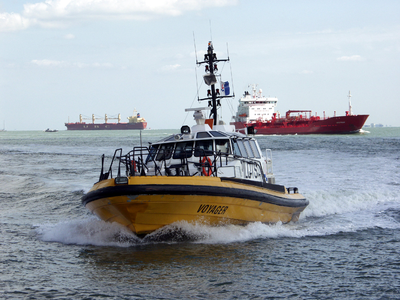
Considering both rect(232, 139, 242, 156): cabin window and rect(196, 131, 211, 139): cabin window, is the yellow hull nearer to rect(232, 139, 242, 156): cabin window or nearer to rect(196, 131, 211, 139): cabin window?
rect(232, 139, 242, 156): cabin window

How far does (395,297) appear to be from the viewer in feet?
18.4

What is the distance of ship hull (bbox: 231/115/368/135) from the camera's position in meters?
68.5

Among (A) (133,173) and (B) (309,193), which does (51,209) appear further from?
(B) (309,193)

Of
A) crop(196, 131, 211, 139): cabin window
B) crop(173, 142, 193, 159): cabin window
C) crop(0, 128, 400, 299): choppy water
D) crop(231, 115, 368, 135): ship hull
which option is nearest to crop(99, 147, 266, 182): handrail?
crop(173, 142, 193, 159): cabin window

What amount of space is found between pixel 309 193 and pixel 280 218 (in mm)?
5163

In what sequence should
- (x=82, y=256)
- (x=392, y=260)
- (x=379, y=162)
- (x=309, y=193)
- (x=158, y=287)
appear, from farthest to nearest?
(x=379, y=162), (x=309, y=193), (x=82, y=256), (x=392, y=260), (x=158, y=287)

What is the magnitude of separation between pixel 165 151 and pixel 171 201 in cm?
220

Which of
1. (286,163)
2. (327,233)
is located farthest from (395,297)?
(286,163)

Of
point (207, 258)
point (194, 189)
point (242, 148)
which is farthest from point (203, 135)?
point (207, 258)

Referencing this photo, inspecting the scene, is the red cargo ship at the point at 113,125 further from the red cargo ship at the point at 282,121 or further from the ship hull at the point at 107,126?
the red cargo ship at the point at 282,121

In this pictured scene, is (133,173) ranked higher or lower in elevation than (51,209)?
higher

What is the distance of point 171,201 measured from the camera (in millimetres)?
7527

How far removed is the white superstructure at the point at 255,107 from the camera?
75.2 metres

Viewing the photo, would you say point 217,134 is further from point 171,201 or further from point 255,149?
point 171,201
